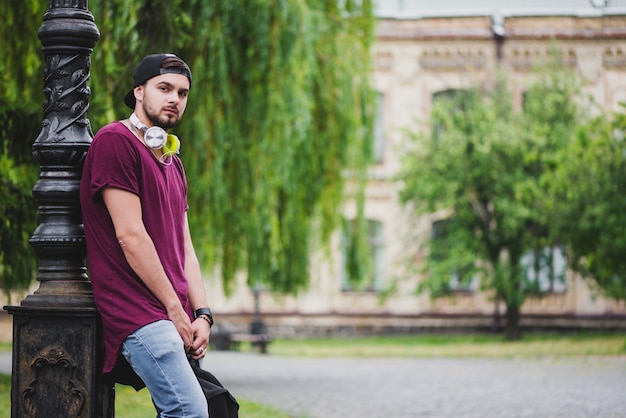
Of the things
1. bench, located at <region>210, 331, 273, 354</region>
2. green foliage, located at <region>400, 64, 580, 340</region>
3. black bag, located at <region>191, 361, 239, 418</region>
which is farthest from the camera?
green foliage, located at <region>400, 64, 580, 340</region>

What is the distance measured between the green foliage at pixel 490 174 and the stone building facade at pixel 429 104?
7.42ft

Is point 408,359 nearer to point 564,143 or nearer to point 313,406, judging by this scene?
point 564,143

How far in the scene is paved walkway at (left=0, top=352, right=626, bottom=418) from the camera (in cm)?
1384

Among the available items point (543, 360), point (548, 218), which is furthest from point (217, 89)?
point (548, 218)

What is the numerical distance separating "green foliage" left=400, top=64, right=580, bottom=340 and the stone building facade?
2.26 meters

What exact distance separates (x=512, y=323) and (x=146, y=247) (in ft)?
Result: 102

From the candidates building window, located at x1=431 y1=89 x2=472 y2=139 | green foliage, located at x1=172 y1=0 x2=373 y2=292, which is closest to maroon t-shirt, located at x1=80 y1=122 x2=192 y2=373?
green foliage, located at x1=172 y1=0 x2=373 y2=292

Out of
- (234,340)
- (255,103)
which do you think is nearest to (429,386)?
(255,103)

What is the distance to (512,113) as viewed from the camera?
1355 inches

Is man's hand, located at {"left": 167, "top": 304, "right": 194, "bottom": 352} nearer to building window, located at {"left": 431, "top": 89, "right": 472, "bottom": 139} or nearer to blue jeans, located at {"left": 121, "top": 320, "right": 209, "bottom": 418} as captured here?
blue jeans, located at {"left": 121, "top": 320, "right": 209, "bottom": 418}

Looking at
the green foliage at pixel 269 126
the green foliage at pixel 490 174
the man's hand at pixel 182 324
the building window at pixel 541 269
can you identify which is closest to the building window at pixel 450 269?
the green foliage at pixel 490 174

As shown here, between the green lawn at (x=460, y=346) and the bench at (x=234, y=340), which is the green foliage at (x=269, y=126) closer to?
the green lawn at (x=460, y=346)

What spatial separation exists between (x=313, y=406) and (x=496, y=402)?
89.1 inches

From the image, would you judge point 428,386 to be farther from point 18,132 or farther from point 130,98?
point 130,98
